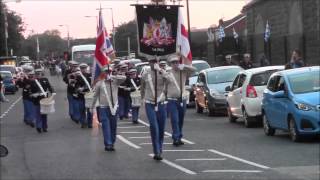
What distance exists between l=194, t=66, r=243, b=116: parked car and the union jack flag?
25.0 feet

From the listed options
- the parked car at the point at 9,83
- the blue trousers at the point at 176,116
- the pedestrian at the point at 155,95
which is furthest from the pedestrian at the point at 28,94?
the parked car at the point at 9,83

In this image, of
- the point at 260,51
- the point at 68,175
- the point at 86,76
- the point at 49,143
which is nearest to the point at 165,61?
the point at 49,143

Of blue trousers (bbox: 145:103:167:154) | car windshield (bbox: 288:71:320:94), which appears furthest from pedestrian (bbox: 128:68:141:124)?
blue trousers (bbox: 145:103:167:154)

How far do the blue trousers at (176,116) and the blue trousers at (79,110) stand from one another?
236 inches

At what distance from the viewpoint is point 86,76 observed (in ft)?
72.6

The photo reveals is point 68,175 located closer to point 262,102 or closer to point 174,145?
point 174,145

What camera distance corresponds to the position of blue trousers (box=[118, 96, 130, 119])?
76.7 feet

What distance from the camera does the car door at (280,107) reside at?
50.8ft

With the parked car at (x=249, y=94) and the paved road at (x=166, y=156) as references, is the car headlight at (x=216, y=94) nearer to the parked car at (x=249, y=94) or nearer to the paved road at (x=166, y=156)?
the parked car at (x=249, y=94)

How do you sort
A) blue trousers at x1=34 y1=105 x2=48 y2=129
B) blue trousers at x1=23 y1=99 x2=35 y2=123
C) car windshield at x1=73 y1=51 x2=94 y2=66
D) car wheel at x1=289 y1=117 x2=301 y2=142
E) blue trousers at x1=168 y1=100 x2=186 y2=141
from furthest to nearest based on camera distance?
car windshield at x1=73 y1=51 x2=94 y2=66 < blue trousers at x1=23 y1=99 x2=35 y2=123 < blue trousers at x1=34 y1=105 x2=48 y2=129 < blue trousers at x1=168 y1=100 x2=186 y2=141 < car wheel at x1=289 y1=117 x2=301 y2=142

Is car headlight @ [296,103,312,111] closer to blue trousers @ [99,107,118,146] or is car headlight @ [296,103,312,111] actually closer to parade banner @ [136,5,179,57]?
parade banner @ [136,5,179,57]

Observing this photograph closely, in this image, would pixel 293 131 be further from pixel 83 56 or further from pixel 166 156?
pixel 83 56

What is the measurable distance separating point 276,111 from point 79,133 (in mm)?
5833

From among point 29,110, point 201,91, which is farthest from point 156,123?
point 201,91
